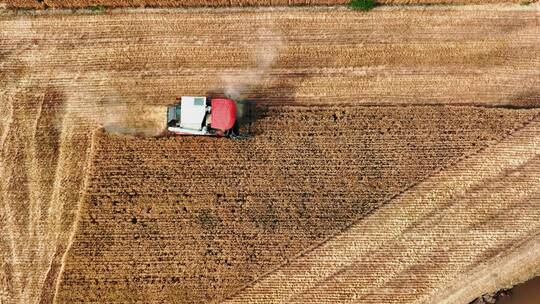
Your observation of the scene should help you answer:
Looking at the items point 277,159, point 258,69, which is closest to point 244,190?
point 277,159

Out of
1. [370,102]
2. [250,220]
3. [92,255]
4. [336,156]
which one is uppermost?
→ [370,102]

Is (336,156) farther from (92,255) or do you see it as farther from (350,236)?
(92,255)

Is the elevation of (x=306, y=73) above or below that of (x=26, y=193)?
above

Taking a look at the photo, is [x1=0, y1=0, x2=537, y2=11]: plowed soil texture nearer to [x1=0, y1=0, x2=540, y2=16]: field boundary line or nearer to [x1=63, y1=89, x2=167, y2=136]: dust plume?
[x1=0, y1=0, x2=540, y2=16]: field boundary line

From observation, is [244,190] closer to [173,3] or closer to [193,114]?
[193,114]

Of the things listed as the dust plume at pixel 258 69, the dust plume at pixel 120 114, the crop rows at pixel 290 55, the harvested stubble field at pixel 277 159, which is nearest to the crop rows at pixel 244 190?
the harvested stubble field at pixel 277 159

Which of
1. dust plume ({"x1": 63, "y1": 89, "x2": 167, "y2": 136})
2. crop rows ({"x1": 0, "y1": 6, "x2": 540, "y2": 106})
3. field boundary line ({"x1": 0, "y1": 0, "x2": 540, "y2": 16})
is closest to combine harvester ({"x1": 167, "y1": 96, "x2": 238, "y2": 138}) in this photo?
dust plume ({"x1": 63, "y1": 89, "x2": 167, "y2": 136})

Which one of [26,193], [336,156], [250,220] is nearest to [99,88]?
[26,193]
